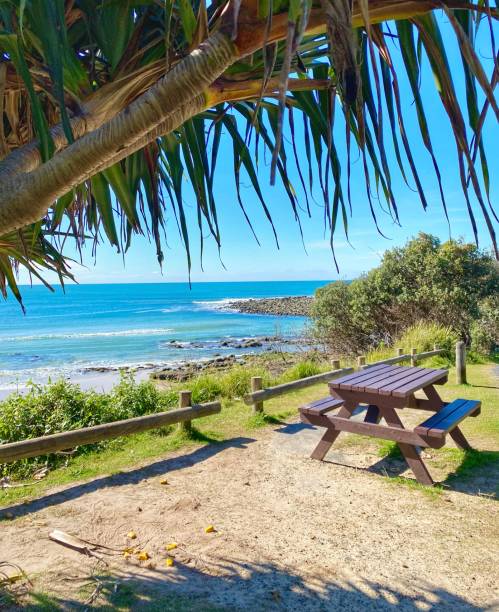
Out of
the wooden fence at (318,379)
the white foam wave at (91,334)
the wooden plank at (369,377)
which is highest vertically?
the wooden plank at (369,377)

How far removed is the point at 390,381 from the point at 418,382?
0.87 ft

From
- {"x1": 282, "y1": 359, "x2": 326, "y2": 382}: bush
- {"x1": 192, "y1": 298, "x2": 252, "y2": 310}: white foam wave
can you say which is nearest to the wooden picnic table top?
{"x1": 282, "y1": 359, "x2": 326, "y2": 382}: bush

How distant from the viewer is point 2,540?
3.22 metres

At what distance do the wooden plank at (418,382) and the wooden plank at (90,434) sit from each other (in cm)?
245

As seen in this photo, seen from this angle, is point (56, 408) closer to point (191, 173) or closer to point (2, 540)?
point (2, 540)

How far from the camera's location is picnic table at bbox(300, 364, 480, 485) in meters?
4.02

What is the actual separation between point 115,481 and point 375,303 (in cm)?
1320

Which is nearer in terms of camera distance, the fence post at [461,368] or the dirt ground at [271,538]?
the dirt ground at [271,538]

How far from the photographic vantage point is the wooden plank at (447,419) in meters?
3.82

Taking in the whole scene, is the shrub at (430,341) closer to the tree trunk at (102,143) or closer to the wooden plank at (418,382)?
the wooden plank at (418,382)

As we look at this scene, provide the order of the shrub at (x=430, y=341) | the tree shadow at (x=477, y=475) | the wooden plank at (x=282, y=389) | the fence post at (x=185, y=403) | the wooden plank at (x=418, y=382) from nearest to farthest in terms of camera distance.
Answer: the tree shadow at (x=477, y=475) → the wooden plank at (x=418, y=382) → the fence post at (x=185, y=403) → the wooden plank at (x=282, y=389) → the shrub at (x=430, y=341)

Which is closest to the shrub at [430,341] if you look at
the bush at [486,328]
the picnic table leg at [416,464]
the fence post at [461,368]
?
the bush at [486,328]

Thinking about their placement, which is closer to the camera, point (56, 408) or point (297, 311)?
point (56, 408)

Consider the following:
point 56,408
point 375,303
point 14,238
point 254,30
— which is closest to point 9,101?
point 14,238
